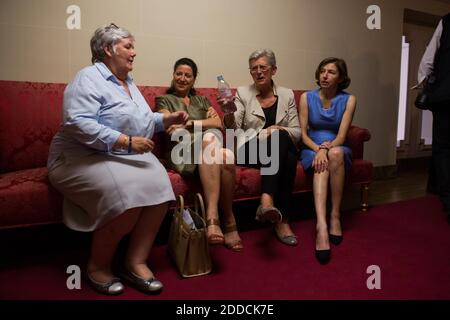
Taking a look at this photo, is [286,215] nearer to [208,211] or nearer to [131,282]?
[208,211]

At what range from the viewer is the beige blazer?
235cm

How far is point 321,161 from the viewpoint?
2.21 m

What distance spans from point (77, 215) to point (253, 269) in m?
0.85

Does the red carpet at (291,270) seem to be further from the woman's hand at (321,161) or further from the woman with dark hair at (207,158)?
the woman's hand at (321,161)

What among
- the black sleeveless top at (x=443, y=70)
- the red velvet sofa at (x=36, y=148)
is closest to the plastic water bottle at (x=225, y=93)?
the red velvet sofa at (x=36, y=148)

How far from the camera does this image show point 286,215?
2221 millimetres

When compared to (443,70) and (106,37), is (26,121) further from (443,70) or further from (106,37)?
(443,70)

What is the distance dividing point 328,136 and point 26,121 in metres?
1.80

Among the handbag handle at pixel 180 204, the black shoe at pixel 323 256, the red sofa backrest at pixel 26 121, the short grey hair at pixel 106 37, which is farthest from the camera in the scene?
the red sofa backrest at pixel 26 121

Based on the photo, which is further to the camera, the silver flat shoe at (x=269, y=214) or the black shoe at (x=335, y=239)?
the black shoe at (x=335, y=239)

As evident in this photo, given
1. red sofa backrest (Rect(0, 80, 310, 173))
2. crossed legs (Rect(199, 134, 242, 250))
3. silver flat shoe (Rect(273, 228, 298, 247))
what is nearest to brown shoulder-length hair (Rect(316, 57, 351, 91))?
crossed legs (Rect(199, 134, 242, 250))

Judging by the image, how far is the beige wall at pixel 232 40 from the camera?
2309mm

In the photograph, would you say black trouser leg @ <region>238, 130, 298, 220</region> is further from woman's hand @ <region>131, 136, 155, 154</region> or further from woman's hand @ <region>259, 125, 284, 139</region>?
woman's hand @ <region>131, 136, 155, 154</region>
